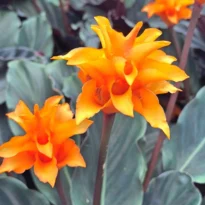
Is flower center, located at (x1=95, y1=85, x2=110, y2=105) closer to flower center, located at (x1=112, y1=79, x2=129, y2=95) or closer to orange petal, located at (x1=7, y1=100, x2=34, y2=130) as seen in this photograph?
flower center, located at (x1=112, y1=79, x2=129, y2=95)

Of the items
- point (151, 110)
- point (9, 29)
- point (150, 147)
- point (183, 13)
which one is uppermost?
point (151, 110)

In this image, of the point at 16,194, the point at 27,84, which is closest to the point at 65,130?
the point at 16,194

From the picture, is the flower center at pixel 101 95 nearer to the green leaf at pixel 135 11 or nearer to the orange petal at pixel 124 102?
the orange petal at pixel 124 102

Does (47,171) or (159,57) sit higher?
(159,57)

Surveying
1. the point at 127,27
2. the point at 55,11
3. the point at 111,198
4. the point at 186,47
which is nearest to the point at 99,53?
the point at 186,47

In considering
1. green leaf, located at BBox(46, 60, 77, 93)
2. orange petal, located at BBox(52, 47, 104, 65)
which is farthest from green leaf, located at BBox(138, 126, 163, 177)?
orange petal, located at BBox(52, 47, 104, 65)

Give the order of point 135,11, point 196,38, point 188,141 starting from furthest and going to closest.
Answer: point 135,11
point 196,38
point 188,141

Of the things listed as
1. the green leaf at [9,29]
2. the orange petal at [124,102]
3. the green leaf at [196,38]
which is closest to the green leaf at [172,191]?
the orange petal at [124,102]

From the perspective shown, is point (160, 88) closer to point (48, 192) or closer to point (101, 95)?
point (101, 95)
